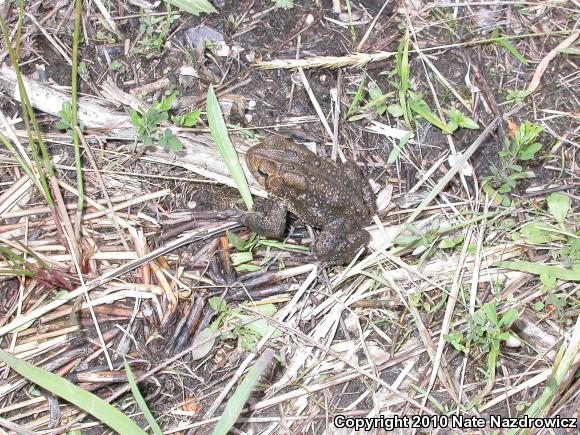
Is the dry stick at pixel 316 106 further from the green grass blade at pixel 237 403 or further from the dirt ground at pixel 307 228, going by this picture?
the green grass blade at pixel 237 403

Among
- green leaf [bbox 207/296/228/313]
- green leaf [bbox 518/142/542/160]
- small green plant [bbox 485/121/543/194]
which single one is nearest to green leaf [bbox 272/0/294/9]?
small green plant [bbox 485/121/543/194]

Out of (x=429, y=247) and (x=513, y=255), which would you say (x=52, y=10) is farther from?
(x=513, y=255)

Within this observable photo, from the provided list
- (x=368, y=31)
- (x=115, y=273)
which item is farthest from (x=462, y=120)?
(x=115, y=273)

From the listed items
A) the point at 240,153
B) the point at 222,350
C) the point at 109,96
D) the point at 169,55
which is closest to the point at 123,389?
the point at 222,350

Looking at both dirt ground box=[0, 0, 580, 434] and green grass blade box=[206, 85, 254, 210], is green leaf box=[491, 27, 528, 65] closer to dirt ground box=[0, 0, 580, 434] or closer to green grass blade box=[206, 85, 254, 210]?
dirt ground box=[0, 0, 580, 434]

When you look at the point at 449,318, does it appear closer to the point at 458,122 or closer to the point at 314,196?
the point at 314,196

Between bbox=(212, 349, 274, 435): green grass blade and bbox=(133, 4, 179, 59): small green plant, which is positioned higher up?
bbox=(133, 4, 179, 59): small green plant

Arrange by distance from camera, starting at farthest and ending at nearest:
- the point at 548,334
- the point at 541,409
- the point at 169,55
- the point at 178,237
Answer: the point at 169,55 < the point at 178,237 < the point at 548,334 < the point at 541,409
